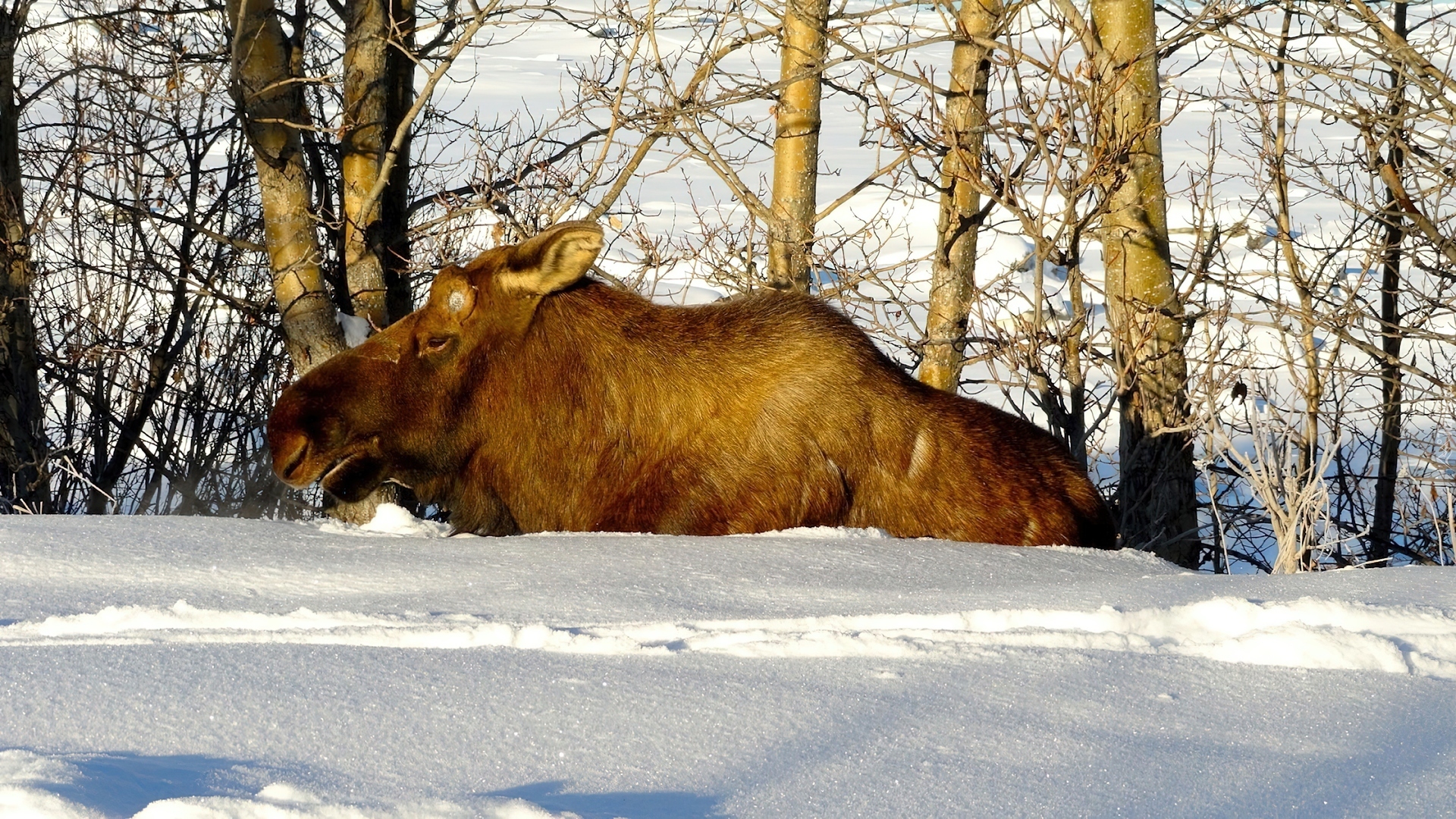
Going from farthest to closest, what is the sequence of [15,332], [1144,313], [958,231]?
[15,332], [958,231], [1144,313]

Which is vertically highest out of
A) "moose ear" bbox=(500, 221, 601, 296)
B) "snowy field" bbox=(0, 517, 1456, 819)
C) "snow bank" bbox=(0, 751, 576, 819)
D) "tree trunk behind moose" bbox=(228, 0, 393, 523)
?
"tree trunk behind moose" bbox=(228, 0, 393, 523)

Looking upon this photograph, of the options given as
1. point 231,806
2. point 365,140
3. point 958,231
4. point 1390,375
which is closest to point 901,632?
point 231,806

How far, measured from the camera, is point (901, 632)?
2867 mm

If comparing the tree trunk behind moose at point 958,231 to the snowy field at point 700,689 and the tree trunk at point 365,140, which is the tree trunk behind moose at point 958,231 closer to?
the tree trunk at point 365,140

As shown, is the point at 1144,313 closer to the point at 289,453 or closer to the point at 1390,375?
the point at 289,453

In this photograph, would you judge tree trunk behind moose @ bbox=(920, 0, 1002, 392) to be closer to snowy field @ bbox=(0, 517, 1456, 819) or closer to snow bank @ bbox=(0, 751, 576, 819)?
snowy field @ bbox=(0, 517, 1456, 819)

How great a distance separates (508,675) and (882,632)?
798 mm

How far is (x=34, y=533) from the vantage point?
386cm

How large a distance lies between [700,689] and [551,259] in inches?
99.8

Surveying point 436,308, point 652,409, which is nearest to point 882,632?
point 652,409

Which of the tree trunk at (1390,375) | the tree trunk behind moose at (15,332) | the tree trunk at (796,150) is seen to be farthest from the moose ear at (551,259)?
the tree trunk at (1390,375)

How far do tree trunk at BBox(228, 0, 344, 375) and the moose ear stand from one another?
10.1ft

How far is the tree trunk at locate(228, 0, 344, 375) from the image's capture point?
7.27 meters

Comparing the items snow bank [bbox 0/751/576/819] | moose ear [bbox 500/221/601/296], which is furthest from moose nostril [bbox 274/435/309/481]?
snow bank [bbox 0/751/576/819]
